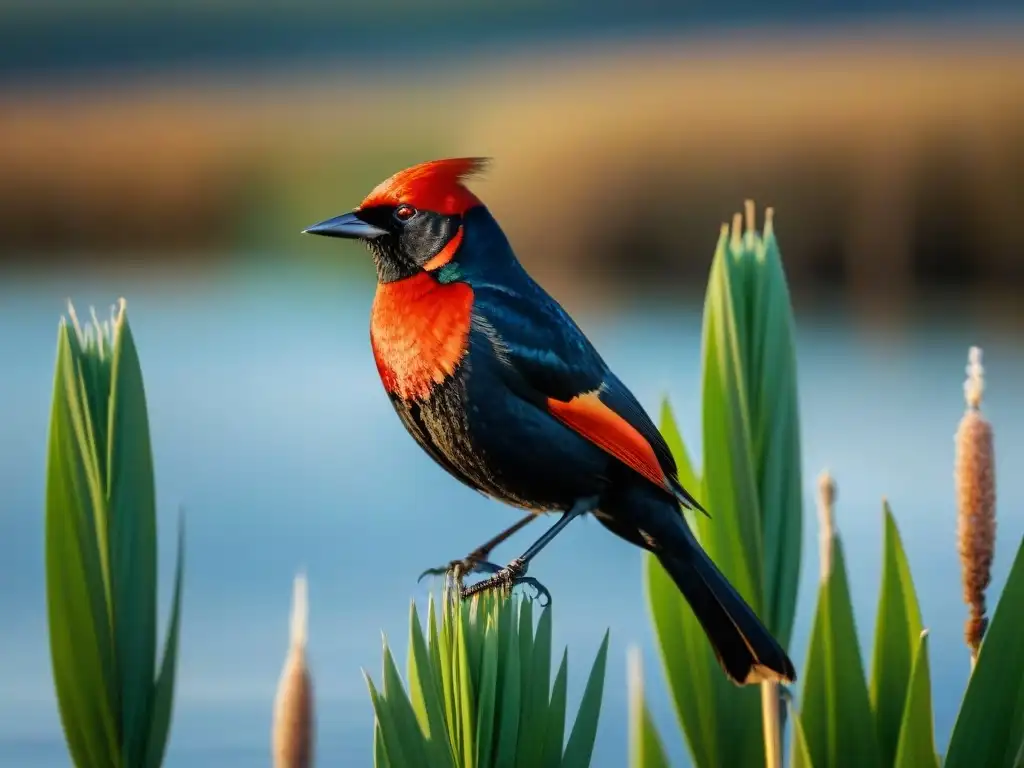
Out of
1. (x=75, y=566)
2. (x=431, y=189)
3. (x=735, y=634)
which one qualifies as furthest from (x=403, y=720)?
(x=431, y=189)

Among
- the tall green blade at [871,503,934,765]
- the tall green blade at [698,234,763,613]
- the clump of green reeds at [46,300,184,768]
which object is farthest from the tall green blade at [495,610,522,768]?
the tall green blade at [871,503,934,765]

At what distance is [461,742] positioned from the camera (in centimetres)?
83

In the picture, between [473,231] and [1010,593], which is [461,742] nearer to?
[1010,593]

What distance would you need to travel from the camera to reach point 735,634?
1.09m

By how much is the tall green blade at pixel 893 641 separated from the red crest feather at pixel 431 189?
1.57 feet

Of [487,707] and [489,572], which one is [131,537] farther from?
[489,572]

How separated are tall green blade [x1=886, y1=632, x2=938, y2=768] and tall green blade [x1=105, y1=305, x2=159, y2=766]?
55 cm

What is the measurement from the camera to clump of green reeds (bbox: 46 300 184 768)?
0.86 metres

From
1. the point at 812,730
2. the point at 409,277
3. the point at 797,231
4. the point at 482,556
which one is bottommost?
the point at 812,730

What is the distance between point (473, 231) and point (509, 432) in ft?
0.66

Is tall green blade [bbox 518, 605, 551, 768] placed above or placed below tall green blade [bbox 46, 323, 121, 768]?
below

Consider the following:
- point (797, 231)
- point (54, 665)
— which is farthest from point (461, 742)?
point (797, 231)

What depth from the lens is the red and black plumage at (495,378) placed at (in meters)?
1.21

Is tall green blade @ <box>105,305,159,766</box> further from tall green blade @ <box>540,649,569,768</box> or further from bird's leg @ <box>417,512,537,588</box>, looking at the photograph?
bird's leg @ <box>417,512,537,588</box>
